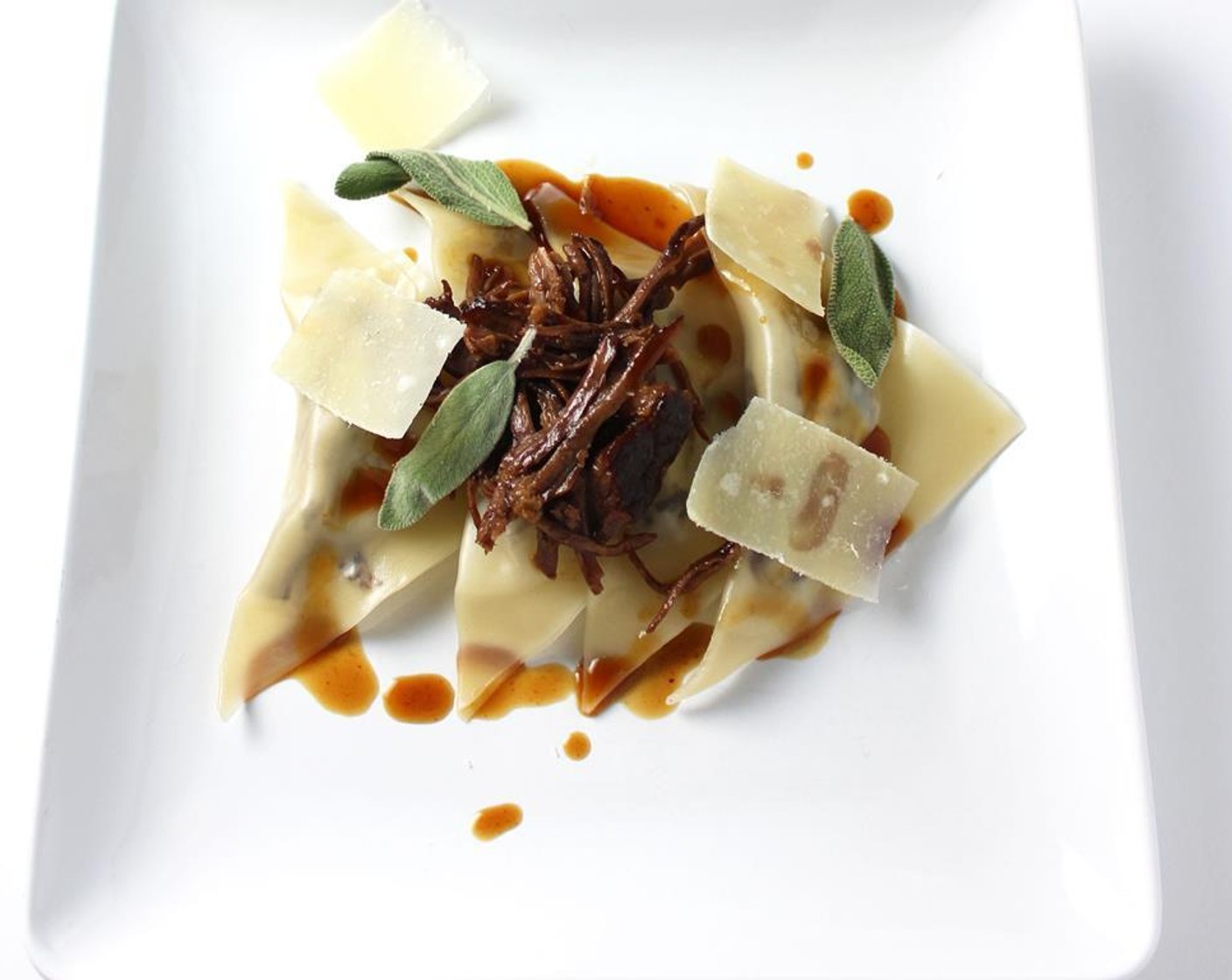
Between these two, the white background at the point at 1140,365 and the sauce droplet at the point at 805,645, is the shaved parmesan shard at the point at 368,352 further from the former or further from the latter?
the sauce droplet at the point at 805,645

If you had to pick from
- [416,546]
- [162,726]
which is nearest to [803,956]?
[416,546]

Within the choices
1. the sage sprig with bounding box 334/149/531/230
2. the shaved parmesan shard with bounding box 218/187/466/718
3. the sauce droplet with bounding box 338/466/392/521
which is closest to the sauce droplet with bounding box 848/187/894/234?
the sage sprig with bounding box 334/149/531/230

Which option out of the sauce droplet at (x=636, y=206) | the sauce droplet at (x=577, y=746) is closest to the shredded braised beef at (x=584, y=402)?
the sauce droplet at (x=636, y=206)

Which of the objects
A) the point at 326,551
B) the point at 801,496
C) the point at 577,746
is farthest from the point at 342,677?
the point at 801,496

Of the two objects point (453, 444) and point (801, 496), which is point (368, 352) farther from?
point (801, 496)

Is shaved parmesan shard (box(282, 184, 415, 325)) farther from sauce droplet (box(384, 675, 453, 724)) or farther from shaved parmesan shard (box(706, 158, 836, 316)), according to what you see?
sauce droplet (box(384, 675, 453, 724))
